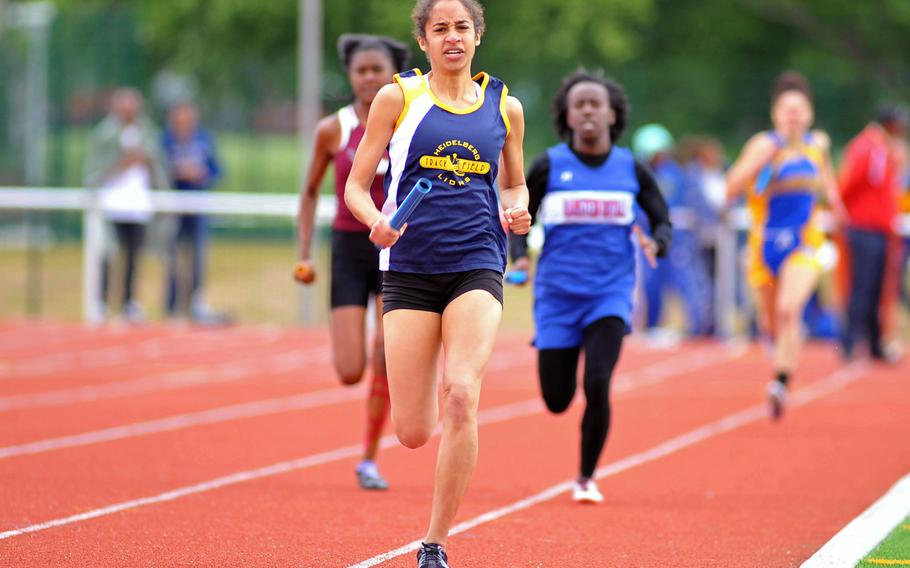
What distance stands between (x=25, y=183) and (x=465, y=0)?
21338 mm

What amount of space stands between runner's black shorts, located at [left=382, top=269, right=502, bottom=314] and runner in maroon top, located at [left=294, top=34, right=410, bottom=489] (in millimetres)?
2341

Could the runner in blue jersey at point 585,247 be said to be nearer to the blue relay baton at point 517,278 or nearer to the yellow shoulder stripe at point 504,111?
the blue relay baton at point 517,278

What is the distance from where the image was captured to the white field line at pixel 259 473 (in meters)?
7.96

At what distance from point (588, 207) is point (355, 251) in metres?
1.26

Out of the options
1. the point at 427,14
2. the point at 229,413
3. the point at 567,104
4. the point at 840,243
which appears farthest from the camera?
Answer: the point at 840,243

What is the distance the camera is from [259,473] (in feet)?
32.3

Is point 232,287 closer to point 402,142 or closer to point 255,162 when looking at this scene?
point 255,162

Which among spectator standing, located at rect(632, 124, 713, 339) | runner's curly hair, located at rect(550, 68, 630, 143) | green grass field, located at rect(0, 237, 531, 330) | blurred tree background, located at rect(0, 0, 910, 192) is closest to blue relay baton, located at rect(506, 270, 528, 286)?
runner's curly hair, located at rect(550, 68, 630, 143)

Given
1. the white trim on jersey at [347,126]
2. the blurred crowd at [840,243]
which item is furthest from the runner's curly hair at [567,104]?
the blurred crowd at [840,243]

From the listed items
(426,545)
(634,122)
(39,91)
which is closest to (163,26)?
(39,91)

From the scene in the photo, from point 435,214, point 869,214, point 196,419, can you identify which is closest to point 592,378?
point 435,214

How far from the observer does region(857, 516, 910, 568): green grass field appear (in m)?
6.95

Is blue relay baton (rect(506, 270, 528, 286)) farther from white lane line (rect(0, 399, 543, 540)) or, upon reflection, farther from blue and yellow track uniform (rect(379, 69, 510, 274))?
white lane line (rect(0, 399, 543, 540))

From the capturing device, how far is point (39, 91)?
27.6 metres
